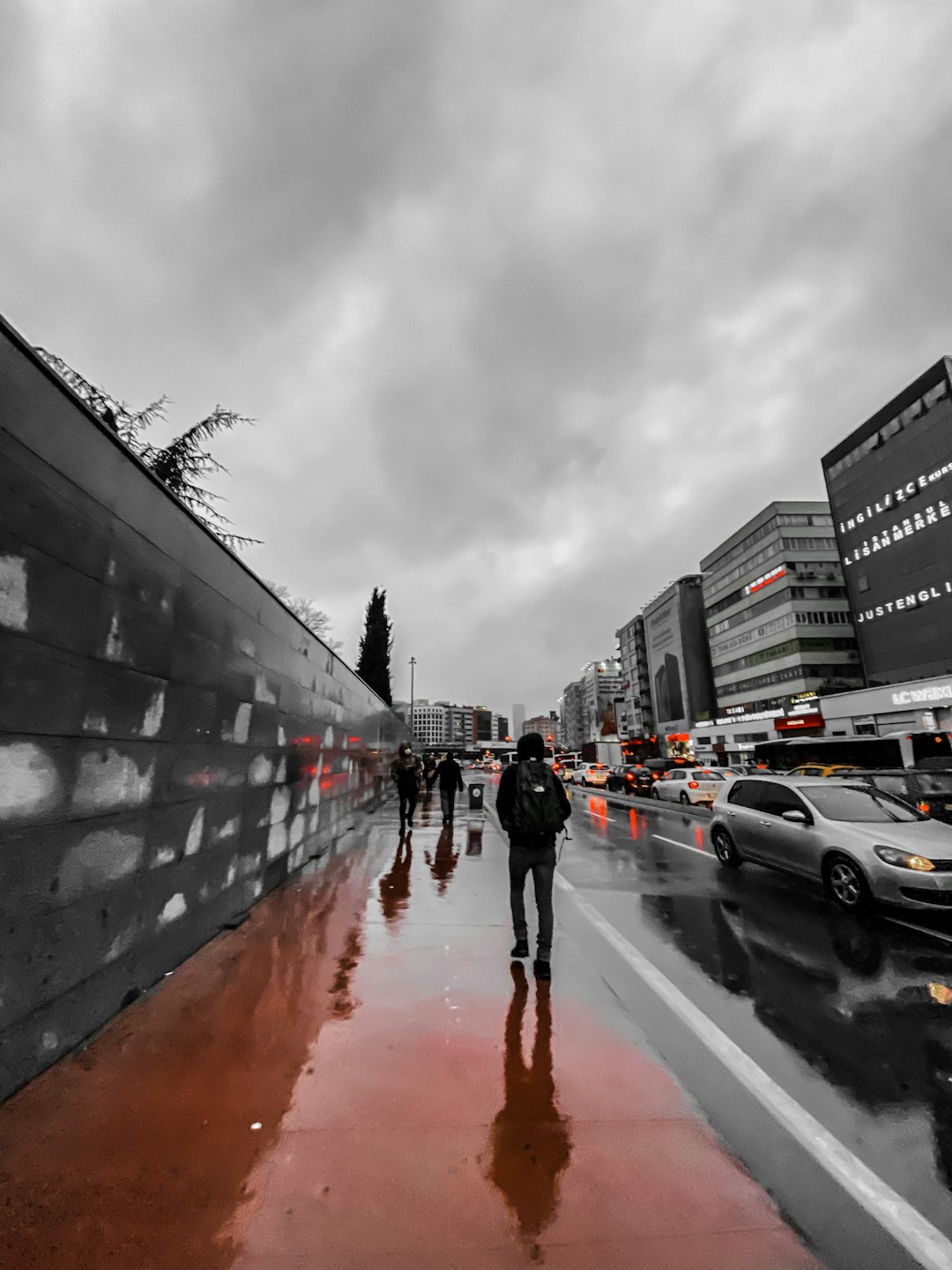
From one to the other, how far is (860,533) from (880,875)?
55.8 m

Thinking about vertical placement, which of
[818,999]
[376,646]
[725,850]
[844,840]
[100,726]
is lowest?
[818,999]

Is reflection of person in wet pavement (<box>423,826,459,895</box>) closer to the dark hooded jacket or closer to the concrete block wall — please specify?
the concrete block wall

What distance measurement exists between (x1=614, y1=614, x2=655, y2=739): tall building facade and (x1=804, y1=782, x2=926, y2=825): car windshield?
9783cm

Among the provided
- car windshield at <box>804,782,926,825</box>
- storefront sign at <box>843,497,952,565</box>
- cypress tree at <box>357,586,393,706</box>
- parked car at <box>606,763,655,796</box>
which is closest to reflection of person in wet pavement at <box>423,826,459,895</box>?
car windshield at <box>804,782,926,825</box>

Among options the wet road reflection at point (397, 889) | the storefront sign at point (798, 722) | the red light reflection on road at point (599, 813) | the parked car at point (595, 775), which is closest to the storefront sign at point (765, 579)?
the storefront sign at point (798, 722)

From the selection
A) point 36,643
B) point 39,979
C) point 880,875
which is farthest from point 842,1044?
point 36,643

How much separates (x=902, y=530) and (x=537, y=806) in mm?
56008

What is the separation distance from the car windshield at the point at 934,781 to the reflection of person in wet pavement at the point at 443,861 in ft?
32.0

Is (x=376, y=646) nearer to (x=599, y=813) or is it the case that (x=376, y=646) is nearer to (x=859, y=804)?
(x=599, y=813)

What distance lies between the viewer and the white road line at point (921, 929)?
5.66m

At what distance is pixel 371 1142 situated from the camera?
8.54 ft

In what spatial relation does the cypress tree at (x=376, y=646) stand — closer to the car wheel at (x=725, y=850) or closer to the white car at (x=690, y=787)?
the white car at (x=690, y=787)

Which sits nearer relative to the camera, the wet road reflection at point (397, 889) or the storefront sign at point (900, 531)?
the wet road reflection at point (397, 889)

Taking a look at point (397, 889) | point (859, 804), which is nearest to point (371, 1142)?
point (397, 889)
